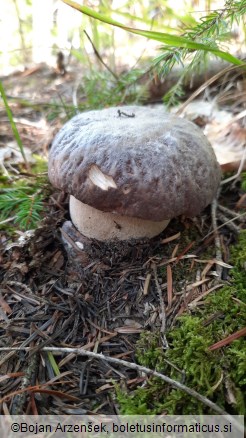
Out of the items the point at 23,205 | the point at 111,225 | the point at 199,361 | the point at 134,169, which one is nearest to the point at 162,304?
the point at 199,361

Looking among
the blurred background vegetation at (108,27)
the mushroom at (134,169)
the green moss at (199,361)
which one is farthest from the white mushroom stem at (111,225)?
the blurred background vegetation at (108,27)

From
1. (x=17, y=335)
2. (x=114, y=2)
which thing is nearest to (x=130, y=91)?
(x=114, y=2)

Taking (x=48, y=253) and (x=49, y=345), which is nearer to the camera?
(x=49, y=345)

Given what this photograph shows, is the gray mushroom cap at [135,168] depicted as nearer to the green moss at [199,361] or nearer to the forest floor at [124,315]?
the forest floor at [124,315]

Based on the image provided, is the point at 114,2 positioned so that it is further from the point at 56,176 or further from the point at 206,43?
the point at 56,176

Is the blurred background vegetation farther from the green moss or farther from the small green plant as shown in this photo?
the green moss

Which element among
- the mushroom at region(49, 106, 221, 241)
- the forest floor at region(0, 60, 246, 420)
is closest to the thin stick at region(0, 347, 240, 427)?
the forest floor at region(0, 60, 246, 420)

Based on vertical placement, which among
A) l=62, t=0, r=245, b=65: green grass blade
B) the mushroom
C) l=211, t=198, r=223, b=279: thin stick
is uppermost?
l=62, t=0, r=245, b=65: green grass blade
